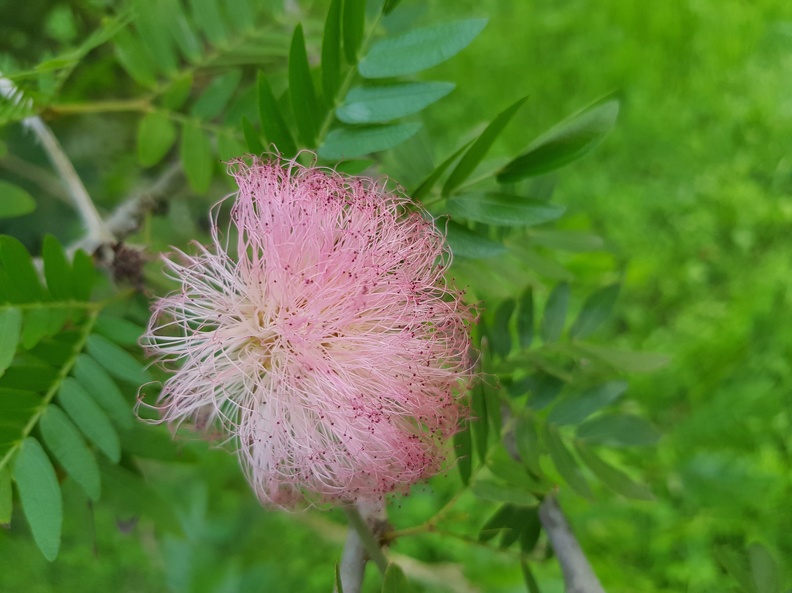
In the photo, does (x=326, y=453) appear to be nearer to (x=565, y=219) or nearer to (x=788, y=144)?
(x=565, y=219)

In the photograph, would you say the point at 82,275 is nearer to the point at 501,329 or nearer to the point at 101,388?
the point at 101,388

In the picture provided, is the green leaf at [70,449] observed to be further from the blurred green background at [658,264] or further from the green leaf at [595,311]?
the green leaf at [595,311]

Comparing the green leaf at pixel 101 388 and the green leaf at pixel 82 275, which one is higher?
the green leaf at pixel 82 275

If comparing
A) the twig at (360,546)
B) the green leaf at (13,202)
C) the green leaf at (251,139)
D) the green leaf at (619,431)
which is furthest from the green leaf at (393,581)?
the green leaf at (13,202)

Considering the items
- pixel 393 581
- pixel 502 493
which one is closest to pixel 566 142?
pixel 502 493

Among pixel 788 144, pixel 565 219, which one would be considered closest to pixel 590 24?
pixel 788 144

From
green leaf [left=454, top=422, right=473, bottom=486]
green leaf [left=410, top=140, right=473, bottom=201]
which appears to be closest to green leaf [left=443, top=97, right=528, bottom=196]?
green leaf [left=410, top=140, right=473, bottom=201]
